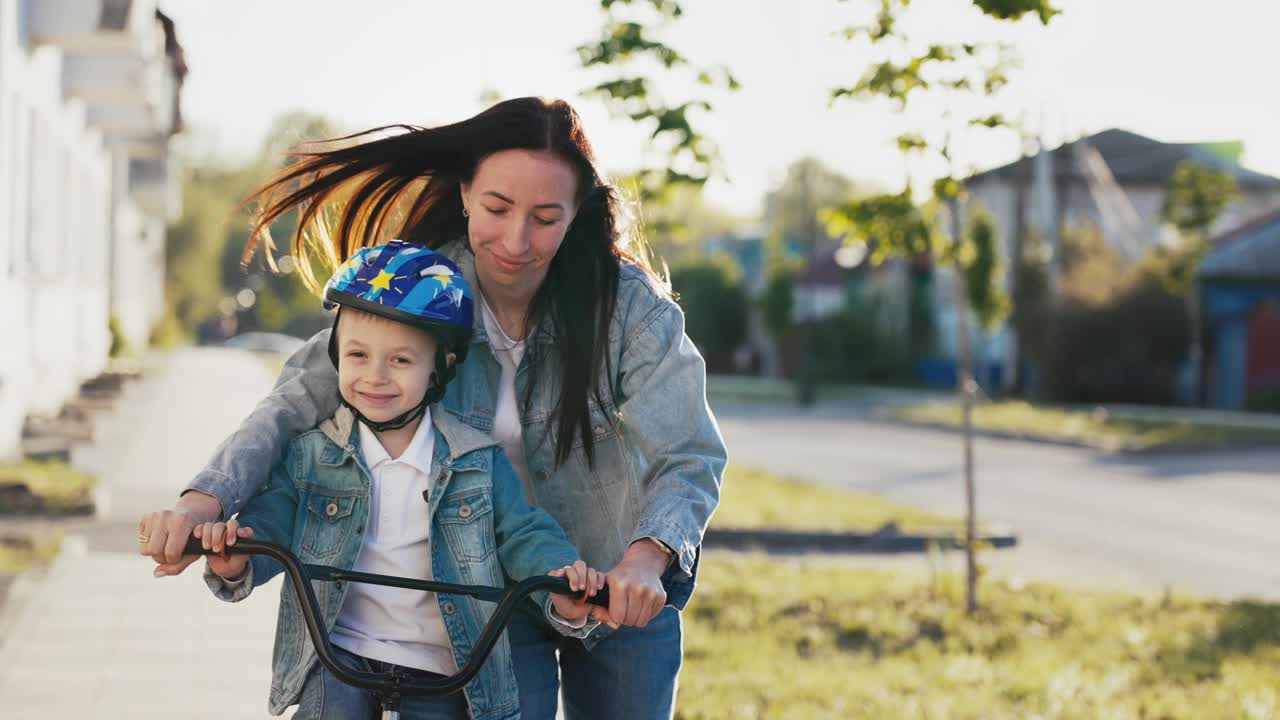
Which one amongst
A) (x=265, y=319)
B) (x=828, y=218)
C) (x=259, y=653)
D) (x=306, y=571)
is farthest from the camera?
(x=265, y=319)

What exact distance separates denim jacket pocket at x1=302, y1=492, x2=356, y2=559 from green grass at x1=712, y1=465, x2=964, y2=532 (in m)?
9.81

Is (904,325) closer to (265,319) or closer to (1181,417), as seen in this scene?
(1181,417)

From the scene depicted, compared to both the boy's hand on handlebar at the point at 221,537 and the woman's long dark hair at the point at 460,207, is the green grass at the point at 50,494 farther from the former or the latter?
the boy's hand on handlebar at the point at 221,537

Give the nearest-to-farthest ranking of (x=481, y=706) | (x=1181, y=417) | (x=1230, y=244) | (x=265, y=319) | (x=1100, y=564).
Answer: (x=481, y=706) → (x=1100, y=564) → (x=1181, y=417) → (x=1230, y=244) → (x=265, y=319)

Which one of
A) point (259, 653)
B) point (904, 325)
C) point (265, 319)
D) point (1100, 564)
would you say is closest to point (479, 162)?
point (259, 653)

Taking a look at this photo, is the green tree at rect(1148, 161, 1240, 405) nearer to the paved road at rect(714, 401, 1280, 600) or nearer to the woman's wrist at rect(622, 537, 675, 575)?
the paved road at rect(714, 401, 1280, 600)

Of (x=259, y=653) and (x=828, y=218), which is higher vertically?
(x=828, y=218)

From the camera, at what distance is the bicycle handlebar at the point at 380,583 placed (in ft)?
9.64

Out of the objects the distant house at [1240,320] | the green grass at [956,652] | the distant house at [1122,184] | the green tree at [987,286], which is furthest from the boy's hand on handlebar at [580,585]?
the distant house at [1122,184]

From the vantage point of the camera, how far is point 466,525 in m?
3.25

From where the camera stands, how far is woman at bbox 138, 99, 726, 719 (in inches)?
132

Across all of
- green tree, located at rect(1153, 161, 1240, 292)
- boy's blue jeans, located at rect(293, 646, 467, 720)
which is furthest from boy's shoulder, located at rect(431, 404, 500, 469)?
green tree, located at rect(1153, 161, 1240, 292)

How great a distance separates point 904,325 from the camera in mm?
56688

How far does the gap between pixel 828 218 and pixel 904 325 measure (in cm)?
4825
